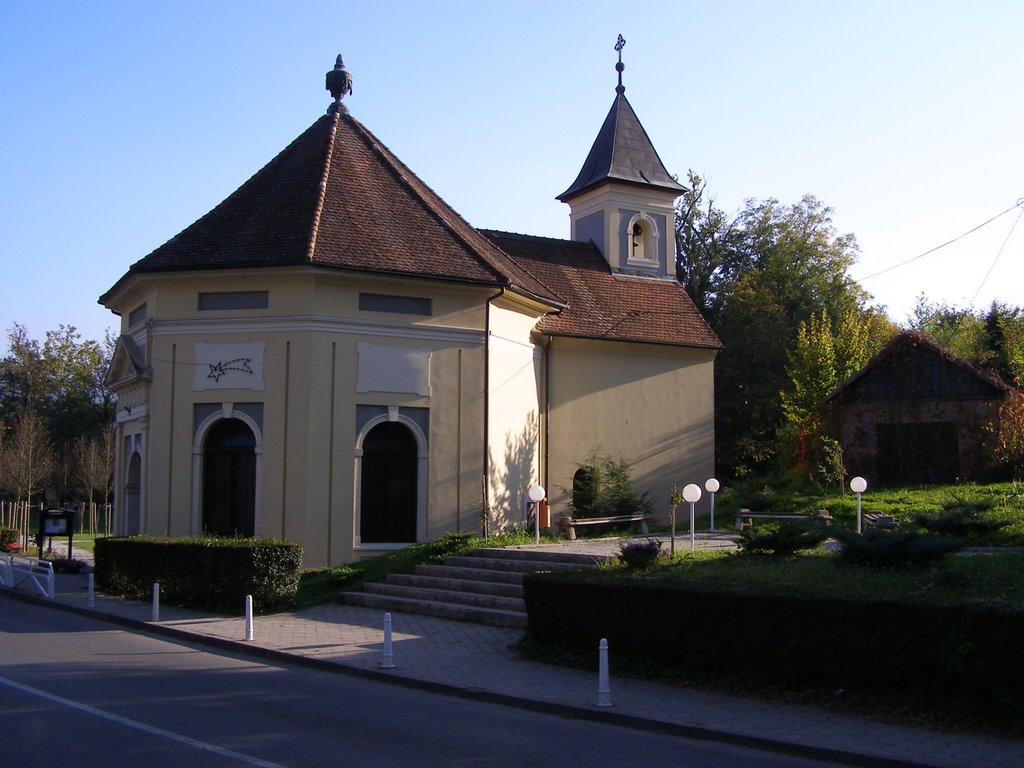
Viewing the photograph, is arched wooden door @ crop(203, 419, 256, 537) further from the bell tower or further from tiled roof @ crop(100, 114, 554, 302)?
the bell tower

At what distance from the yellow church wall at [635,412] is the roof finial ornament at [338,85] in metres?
9.16

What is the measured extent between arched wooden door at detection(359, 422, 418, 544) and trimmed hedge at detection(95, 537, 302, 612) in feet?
12.9

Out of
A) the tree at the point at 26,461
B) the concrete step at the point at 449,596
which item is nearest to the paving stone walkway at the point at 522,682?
the concrete step at the point at 449,596

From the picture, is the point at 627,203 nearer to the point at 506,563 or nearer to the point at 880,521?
the point at 880,521

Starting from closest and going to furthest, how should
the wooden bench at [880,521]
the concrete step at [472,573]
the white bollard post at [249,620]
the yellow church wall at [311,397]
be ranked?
the white bollard post at [249,620] → the concrete step at [472,573] → the wooden bench at [880,521] → the yellow church wall at [311,397]

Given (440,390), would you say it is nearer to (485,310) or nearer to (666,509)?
(485,310)

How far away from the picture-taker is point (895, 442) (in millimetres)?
28141

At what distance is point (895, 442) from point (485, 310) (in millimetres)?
13029

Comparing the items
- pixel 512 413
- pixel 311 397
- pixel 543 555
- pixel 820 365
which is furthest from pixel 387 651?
pixel 820 365

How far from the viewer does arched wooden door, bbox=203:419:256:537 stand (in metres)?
22.2

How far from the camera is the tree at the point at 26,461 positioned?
4438cm

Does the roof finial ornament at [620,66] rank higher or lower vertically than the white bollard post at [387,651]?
higher

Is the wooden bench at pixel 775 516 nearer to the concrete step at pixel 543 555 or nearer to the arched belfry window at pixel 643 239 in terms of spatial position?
the concrete step at pixel 543 555

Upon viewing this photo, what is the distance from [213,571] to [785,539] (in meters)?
10.4
